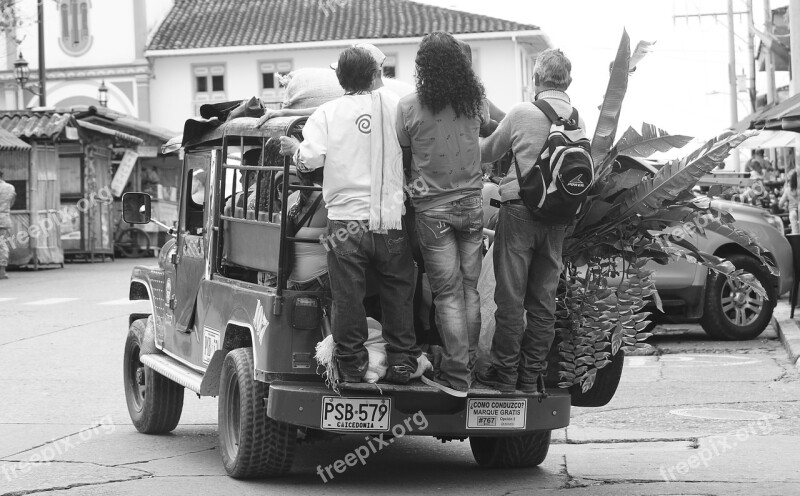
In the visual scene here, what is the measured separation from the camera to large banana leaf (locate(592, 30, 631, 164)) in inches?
260

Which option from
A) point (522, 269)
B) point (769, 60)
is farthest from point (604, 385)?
point (769, 60)

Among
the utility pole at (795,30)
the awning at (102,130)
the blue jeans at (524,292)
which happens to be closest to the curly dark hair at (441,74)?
the blue jeans at (524,292)

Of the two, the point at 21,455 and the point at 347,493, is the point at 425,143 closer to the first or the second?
the point at 347,493

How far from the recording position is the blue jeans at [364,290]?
6.12 meters

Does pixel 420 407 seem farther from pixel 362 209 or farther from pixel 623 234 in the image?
pixel 623 234

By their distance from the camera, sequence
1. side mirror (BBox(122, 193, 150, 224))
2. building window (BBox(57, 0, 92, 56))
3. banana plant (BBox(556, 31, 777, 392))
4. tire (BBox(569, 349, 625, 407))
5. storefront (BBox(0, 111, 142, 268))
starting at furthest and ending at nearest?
building window (BBox(57, 0, 92, 56)), storefront (BBox(0, 111, 142, 268)), side mirror (BBox(122, 193, 150, 224)), tire (BBox(569, 349, 625, 407)), banana plant (BBox(556, 31, 777, 392))

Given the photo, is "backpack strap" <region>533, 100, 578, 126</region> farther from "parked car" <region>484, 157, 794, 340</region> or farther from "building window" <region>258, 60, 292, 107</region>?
"building window" <region>258, 60, 292, 107</region>

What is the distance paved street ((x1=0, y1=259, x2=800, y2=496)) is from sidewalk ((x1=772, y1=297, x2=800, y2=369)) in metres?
0.14

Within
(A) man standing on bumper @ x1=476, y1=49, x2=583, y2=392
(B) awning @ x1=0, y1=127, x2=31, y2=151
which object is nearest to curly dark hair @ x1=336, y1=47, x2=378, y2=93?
(A) man standing on bumper @ x1=476, y1=49, x2=583, y2=392

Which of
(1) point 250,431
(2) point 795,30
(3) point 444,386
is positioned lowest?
(1) point 250,431

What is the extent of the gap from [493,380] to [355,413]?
0.75 metres

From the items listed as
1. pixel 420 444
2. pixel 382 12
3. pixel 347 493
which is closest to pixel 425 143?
pixel 347 493

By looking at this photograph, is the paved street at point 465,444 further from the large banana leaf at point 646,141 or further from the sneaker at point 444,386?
the large banana leaf at point 646,141

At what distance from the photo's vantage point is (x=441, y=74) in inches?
249
